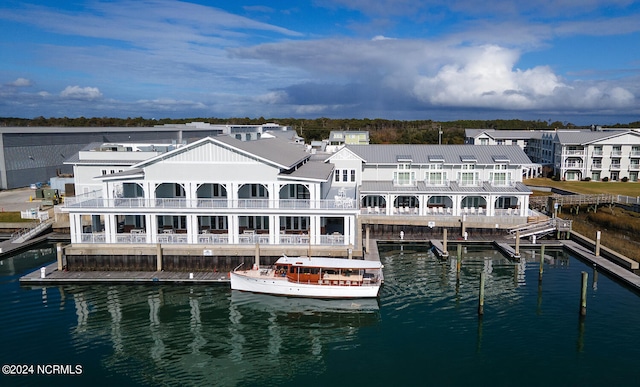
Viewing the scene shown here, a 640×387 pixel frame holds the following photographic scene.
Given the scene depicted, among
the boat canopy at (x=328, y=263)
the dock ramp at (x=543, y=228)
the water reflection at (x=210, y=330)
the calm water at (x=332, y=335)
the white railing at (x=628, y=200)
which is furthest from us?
the white railing at (x=628, y=200)

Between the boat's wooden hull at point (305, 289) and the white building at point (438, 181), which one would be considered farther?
the white building at point (438, 181)

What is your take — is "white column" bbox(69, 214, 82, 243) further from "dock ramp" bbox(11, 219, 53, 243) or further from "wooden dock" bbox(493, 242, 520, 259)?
"wooden dock" bbox(493, 242, 520, 259)

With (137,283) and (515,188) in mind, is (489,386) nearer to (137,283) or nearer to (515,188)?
(137,283)

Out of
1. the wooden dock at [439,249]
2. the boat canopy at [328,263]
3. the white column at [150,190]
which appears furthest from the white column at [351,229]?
the white column at [150,190]

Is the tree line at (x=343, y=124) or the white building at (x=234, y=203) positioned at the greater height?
the tree line at (x=343, y=124)

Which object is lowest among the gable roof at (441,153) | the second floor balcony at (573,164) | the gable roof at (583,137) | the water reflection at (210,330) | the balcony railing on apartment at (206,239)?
the water reflection at (210,330)

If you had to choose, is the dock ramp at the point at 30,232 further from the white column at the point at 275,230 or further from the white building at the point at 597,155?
the white building at the point at 597,155
